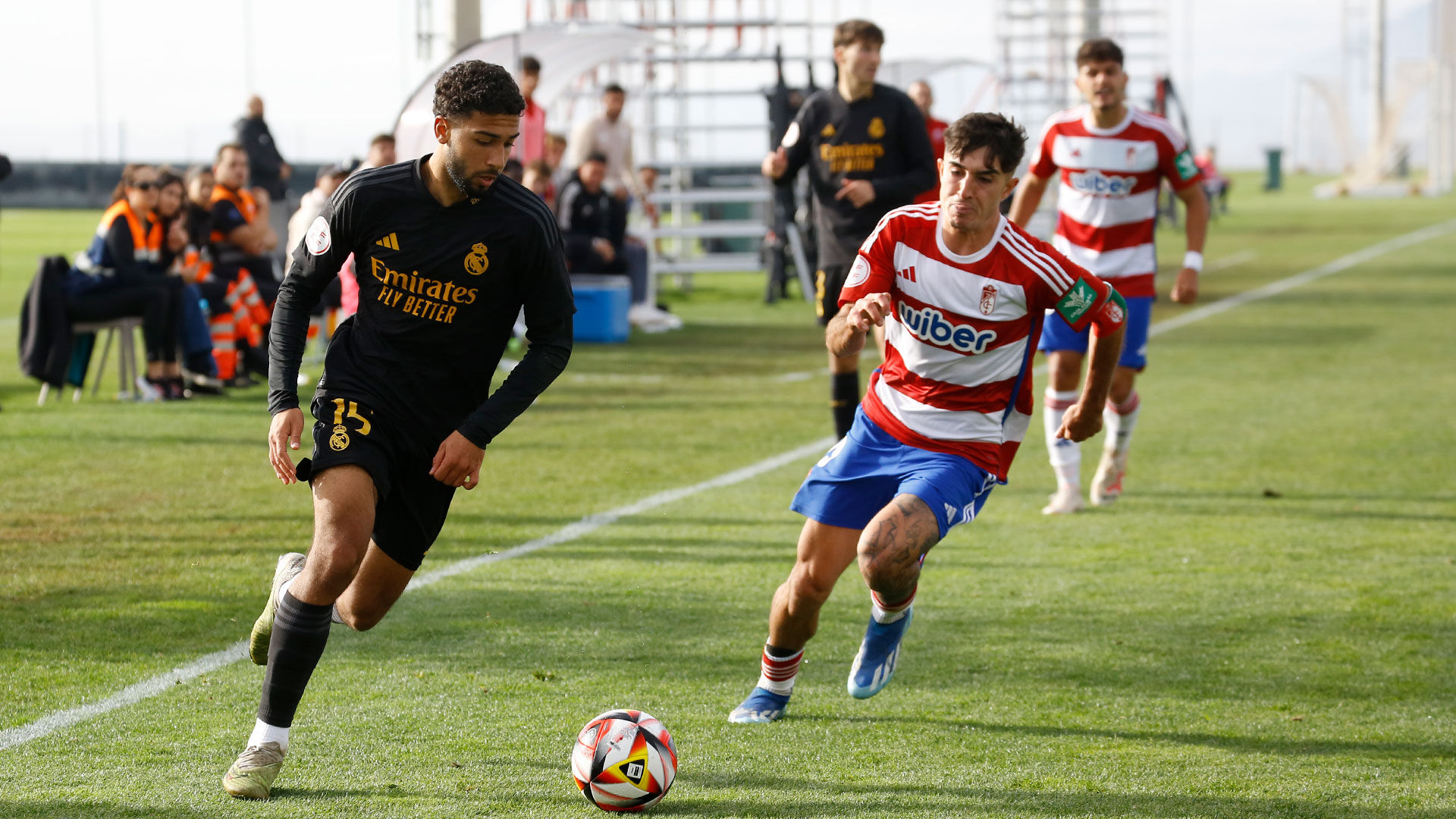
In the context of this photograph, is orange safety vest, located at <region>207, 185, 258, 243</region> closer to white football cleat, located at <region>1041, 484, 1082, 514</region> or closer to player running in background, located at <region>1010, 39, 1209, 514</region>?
player running in background, located at <region>1010, 39, 1209, 514</region>

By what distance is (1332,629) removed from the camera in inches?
230

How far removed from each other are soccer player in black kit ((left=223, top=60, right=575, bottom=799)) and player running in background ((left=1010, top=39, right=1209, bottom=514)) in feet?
14.2

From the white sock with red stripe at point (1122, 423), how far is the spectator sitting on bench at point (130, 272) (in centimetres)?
657

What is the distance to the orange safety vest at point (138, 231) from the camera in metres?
11.1

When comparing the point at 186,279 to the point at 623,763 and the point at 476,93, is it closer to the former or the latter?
the point at 476,93

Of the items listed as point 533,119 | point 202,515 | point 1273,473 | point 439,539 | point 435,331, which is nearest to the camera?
point 435,331

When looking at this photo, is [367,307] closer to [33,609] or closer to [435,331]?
[435,331]

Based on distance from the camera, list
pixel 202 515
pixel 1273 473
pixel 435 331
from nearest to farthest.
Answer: pixel 435 331 < pixel 202 515 < pixel 1273 473

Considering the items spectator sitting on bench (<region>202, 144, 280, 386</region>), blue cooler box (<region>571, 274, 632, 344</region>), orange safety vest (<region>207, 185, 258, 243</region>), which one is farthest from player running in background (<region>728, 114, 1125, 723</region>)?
blue cooler box (<region>571, 274, 632, 344</region>)

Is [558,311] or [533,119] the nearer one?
[558,311]

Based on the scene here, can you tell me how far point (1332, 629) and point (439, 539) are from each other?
374cm

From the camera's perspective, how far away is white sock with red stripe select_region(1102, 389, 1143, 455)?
8.36 meters

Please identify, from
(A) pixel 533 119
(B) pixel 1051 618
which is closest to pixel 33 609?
(B) pixel 1051 618

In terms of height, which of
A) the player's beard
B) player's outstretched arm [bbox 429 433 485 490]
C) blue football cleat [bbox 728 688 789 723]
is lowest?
blue football cleat [bbox 728 688 789 723]
